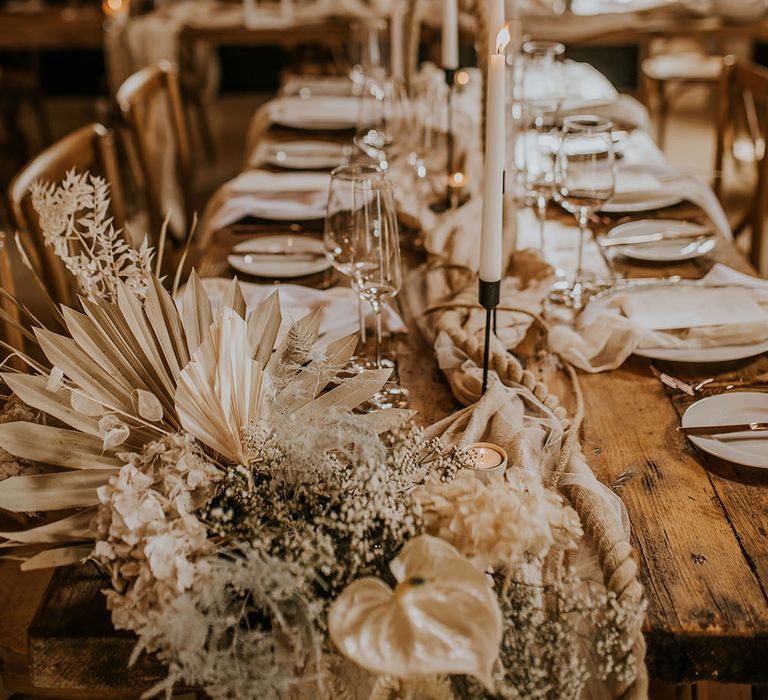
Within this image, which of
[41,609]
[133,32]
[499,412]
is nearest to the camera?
[41,609]

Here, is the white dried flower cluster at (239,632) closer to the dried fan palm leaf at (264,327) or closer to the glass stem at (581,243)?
the dried fan palm leaf at (264,327)

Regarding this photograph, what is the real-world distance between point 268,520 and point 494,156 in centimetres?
45

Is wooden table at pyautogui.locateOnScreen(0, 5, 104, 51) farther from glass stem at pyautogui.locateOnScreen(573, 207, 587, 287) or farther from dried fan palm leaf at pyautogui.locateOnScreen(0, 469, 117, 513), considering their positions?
dried fan palm leaf at pyautogui.locateOnScreen(0, 469, 117, 513)

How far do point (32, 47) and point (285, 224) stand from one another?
358cm

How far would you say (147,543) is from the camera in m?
0.76

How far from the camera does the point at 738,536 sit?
37.8 inches

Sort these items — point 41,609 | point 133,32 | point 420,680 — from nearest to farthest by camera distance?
point 420,680, point 41,609, point 133,32

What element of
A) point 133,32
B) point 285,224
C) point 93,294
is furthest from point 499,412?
point 133,32

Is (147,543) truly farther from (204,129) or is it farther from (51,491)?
(204,129)

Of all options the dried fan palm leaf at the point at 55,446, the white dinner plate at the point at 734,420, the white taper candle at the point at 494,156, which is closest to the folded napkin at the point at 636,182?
the white dinner plate at the point at 734,420

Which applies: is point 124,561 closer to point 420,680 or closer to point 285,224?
point 420,680

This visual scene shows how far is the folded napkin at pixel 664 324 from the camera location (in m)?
1.32

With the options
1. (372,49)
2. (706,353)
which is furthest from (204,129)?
(706,353)

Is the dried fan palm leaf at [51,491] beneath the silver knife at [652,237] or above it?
above
